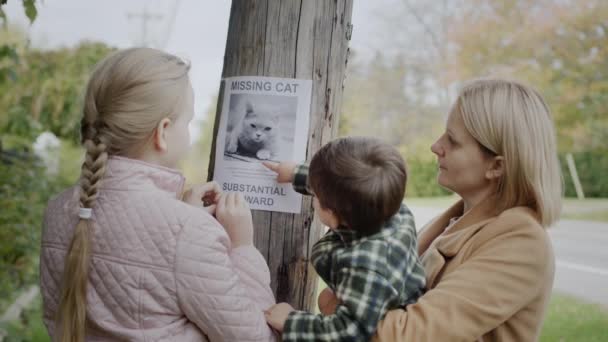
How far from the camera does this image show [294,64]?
6.32 ft

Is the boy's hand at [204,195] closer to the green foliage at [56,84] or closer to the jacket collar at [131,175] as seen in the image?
the jacket collar at [131,175]

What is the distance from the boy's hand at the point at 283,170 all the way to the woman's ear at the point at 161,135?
0.47m

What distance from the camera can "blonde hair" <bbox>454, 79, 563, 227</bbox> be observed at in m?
1.64

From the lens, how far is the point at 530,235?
5.16 ft

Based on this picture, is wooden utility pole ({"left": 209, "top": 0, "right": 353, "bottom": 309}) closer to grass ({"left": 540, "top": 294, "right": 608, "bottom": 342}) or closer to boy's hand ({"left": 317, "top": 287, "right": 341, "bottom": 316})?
boy's hand ({"left": 317, "top": 287, "right": 341, "bottom": 316})

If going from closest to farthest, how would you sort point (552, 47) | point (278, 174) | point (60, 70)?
point (278, 174)
point (552, 47)
point (60, 70)

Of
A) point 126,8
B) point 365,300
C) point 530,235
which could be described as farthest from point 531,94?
point 126,8

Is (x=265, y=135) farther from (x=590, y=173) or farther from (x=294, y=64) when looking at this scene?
(x=590, y=173)

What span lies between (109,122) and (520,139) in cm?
105

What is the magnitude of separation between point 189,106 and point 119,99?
18 centimetres

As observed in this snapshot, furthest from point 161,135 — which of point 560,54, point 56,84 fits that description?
point 56,84

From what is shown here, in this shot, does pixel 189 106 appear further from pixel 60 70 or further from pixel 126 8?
pixel 126 8

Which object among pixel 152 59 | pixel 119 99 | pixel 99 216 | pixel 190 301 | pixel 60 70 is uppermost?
pixel 60 70

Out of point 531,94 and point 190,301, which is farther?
point 531,94
